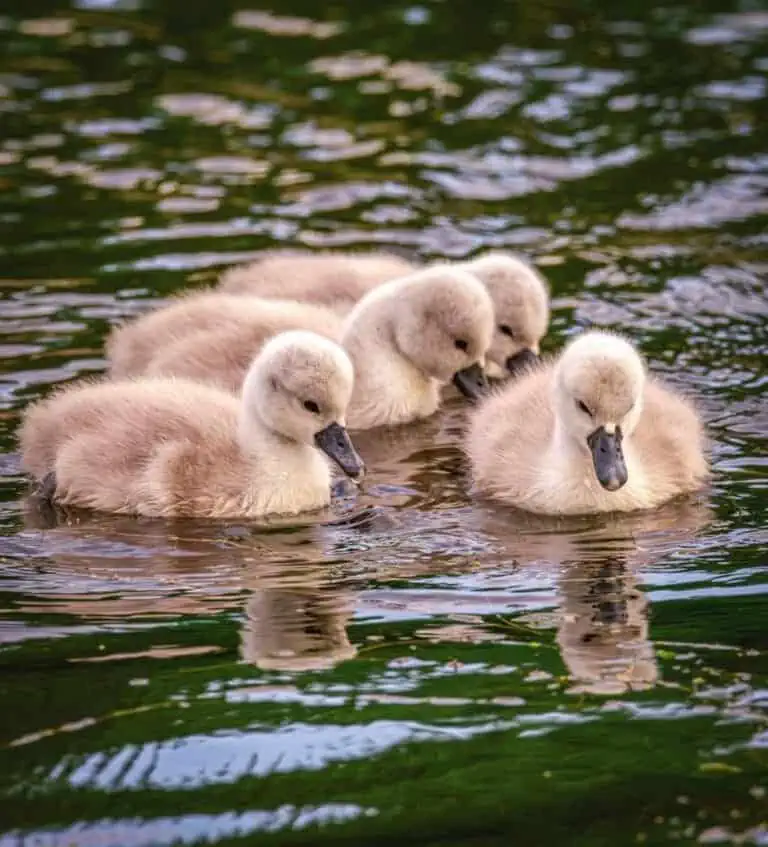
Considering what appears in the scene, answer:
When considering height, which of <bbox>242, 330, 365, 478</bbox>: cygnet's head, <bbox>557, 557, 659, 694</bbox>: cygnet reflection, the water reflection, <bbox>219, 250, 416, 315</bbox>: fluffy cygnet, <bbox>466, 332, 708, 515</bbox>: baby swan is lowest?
<bbox>557, 557, 659, 694</bbox>: cygnet reflection

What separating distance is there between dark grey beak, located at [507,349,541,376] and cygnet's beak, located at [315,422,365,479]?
1853 millimetres

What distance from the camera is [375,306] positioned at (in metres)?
8.88

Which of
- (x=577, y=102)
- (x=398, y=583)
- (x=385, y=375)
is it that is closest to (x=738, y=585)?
(x=398, y=583)

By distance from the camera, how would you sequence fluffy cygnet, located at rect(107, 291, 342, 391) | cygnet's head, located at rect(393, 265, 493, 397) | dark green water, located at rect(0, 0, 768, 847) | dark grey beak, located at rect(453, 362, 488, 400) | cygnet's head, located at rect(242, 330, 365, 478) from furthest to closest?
dark grey beak, located at rect(453, 362, 488, 400) < cygnet's head, located at rect(393, 265, 493, 397) < fluffy cygnet, located at rect(107, 291, 342, 391) < cygnet's head, located at rect(242, 330, 365, 478) < dark green water, located at rect(0, 0, 768, 847)

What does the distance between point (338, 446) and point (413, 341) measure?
4.78ft

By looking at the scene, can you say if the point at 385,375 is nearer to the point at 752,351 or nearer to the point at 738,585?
the point at 752,351

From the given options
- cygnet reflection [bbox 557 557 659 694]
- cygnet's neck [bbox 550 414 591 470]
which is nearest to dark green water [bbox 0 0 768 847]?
cygnet reflection [bbox 557 557 659 694]

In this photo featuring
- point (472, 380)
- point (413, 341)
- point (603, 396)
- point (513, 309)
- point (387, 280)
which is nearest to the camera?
point (603, 396)

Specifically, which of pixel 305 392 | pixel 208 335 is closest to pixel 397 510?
pixel 305 392

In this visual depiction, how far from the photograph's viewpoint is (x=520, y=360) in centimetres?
925

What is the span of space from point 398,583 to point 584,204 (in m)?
5.07

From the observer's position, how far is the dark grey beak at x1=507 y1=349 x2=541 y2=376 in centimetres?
918

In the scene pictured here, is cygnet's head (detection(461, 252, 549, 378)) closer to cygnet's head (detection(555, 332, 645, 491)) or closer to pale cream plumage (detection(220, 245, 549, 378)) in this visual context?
pale cream plumage (detection(220, 245, 549, 378))

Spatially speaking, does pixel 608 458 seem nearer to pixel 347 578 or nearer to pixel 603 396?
pixel 603 396
